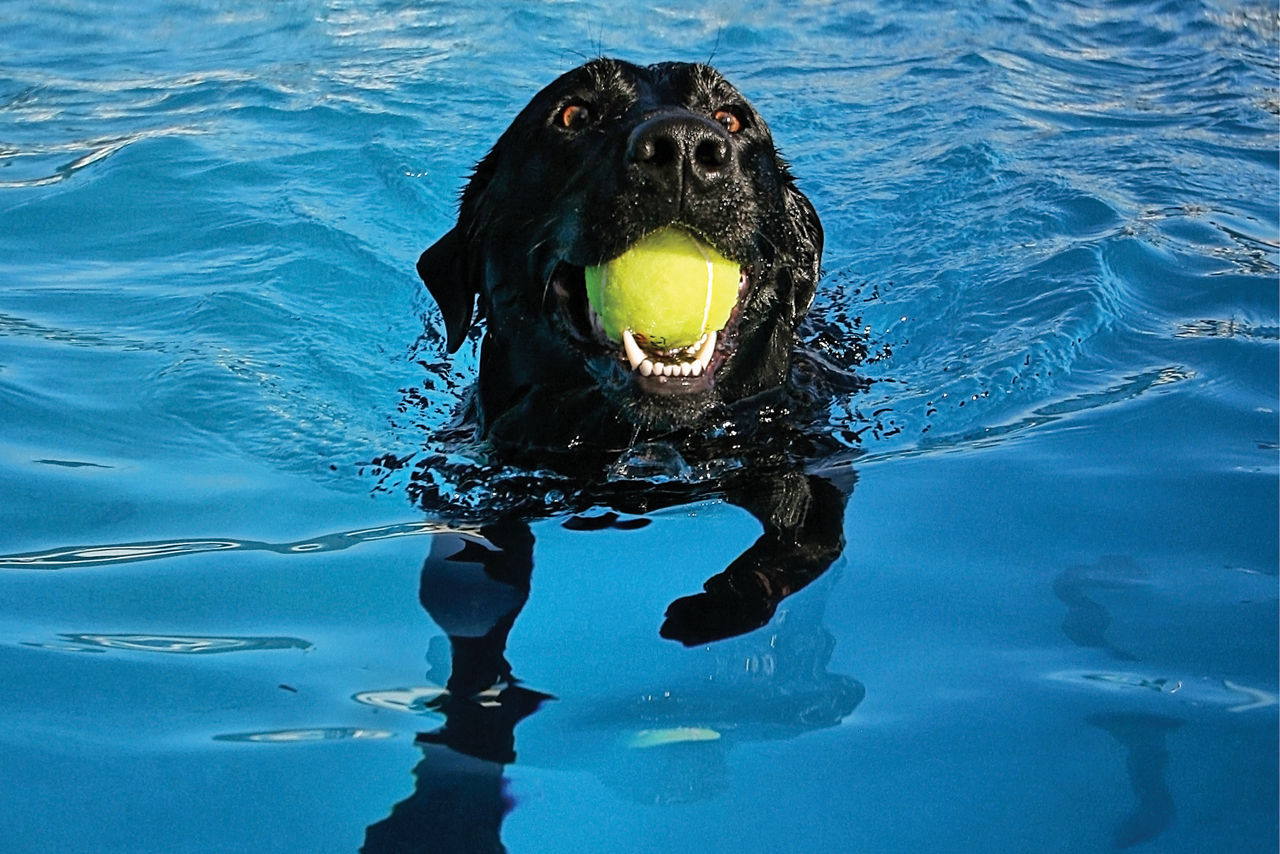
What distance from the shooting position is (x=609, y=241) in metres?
3.69

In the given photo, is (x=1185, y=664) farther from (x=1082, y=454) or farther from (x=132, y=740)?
(x=132, y=740)

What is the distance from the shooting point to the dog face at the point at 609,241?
368 cm

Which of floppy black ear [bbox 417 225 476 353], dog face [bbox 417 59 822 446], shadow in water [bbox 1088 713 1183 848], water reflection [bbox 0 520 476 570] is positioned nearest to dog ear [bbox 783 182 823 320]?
dog face [bbox 417 59 822 446]

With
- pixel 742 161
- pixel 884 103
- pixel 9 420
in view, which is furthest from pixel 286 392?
pixel 884 103

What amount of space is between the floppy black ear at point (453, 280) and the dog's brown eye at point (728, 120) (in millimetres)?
983

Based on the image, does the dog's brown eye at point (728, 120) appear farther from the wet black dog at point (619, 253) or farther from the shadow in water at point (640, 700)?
the shadow in water at point (640, 700)

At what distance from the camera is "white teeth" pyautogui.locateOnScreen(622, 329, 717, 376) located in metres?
3.68

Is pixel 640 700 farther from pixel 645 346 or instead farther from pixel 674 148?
pixel 674 148

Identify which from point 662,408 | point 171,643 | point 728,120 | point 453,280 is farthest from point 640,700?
point 453,280

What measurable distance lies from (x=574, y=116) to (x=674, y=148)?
707mm

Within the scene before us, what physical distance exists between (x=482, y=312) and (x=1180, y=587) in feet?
7.89

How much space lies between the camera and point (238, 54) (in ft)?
31.2

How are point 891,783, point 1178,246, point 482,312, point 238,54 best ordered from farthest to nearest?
point 238,54
point 1178,246
point 482,312
point 891,783

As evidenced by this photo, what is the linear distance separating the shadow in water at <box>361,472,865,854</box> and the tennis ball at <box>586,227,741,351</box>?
2.07 feet
